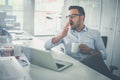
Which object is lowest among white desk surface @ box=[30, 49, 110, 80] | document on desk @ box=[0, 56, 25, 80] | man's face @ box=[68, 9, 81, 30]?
white desk surface @ box=[30, 49, 110, 80]

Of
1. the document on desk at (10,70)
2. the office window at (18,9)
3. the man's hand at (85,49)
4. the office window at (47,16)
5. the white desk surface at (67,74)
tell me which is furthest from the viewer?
the office window at (47,16)

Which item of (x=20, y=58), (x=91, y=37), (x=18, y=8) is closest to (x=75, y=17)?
(x=91, y=37)

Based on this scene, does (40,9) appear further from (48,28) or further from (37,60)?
(37,60)

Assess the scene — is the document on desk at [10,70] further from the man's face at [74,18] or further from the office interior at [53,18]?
the man's face at [74,18]

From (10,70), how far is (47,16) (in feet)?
10.5

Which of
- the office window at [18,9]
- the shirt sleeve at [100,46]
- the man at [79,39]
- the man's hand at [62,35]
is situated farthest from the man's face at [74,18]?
the office window at [18,9]

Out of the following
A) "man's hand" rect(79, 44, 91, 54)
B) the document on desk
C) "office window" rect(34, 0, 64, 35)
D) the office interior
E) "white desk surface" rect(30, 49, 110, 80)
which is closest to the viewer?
the document on desk

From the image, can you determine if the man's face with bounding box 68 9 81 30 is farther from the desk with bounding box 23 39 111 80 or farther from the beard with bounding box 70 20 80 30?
the desk with bounding box 23 39 111 80

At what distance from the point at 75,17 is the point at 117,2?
0.95 meters

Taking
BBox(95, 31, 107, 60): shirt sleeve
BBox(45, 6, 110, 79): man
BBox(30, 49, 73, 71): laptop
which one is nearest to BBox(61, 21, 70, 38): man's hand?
BBox(45, 6, 110, 79): man

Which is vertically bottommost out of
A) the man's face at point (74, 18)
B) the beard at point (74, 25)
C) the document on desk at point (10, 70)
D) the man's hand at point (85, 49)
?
the man's hand at point (85, 49)

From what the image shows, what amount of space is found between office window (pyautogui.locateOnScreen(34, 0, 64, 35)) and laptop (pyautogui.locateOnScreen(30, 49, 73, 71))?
2.55 m

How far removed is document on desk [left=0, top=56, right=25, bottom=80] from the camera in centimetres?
117

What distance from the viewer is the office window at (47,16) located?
423 cm
